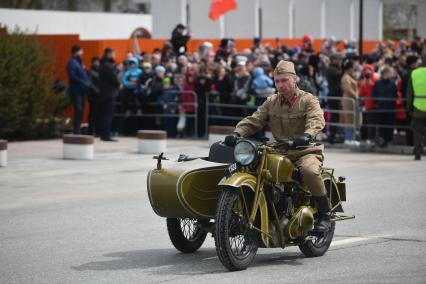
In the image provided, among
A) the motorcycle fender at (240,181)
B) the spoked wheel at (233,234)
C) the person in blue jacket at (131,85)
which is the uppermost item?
the person in blue jacket at (131,85)

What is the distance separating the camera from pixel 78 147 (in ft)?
71.4

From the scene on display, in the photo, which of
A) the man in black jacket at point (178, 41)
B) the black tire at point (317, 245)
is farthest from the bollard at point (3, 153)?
the man in black jacket at point (178, 41)

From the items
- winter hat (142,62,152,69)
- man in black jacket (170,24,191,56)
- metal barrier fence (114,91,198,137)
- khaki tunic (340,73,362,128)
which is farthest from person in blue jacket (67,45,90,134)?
khaki tunic (340,73,362,128)

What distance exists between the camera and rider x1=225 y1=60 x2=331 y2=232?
34.4 ft

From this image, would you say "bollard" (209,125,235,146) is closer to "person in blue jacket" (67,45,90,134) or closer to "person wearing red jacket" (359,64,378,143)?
"person wearing red jacket" (359,64,378,143)

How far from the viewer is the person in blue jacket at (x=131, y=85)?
27.8 meters

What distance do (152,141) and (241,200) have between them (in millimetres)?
13029

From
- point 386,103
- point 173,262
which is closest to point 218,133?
point 386,103

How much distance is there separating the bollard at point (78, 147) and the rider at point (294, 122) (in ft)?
36.5

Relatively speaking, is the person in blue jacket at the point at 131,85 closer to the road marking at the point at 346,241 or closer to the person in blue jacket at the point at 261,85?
Answer: the person in blue jacket at the point at 261,85

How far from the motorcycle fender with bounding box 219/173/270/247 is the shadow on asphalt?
44 centimetres

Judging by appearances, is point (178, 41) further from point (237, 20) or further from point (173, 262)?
point (173, 262)

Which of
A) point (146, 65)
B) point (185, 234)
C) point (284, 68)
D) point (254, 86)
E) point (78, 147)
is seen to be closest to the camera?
point (284, 68)

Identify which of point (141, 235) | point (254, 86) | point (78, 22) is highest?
point (78, 22)
